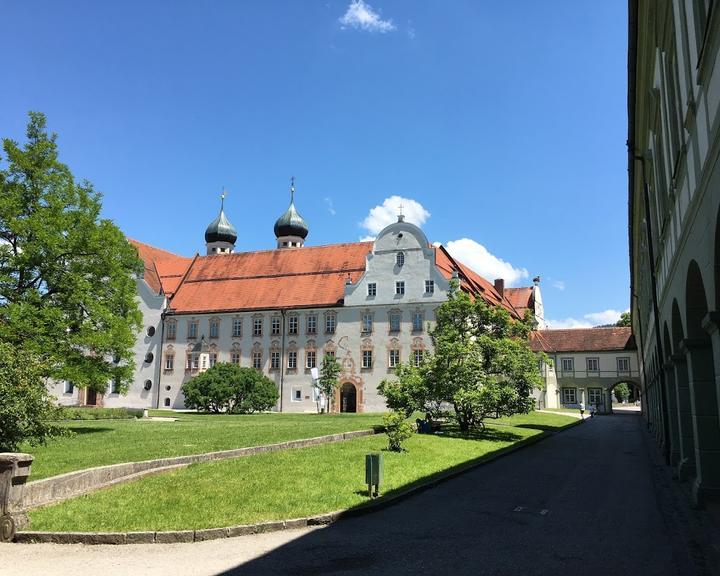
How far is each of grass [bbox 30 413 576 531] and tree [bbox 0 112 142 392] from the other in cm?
1144

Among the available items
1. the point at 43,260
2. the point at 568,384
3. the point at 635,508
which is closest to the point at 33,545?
the point at 635,508

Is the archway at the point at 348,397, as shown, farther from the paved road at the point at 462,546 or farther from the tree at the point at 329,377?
the paved road at the point at 462,546

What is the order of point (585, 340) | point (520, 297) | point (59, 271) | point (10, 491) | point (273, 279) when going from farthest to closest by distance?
point (520, 297)
point (585, 340)
point (273, 279)
point (59, 271)
point (10, 491)

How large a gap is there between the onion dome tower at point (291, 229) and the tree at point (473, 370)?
51.3m

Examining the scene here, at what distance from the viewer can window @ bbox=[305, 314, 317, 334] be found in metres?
55.2

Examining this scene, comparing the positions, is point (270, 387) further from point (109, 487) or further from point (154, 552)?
point (154, 552)

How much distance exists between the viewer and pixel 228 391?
4562 cm

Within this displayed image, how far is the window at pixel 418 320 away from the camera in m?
51.3

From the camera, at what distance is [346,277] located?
57.1m

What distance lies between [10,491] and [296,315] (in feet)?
153

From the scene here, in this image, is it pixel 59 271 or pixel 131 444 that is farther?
pixel 59 271

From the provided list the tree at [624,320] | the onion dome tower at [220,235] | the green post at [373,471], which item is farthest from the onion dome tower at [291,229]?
the green post at [373,471]

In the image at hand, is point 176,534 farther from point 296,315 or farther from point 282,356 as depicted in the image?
point 296,315

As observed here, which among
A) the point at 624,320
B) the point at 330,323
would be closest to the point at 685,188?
the point at 330,323
